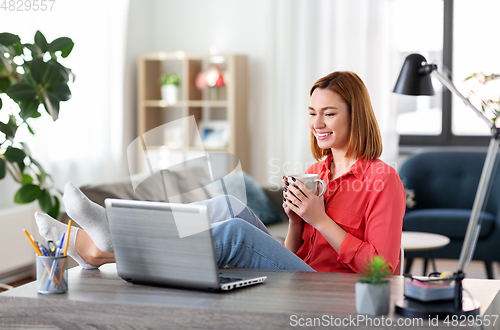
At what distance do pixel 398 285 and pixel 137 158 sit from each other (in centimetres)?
75

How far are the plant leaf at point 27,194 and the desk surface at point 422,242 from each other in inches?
68.8

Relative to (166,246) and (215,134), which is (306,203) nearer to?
(166,246)

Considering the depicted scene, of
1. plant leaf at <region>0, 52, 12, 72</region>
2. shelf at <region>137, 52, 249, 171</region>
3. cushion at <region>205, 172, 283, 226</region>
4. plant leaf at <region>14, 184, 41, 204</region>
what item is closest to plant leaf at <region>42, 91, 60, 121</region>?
plant leaf at <region>0, 52, 12, 72</region>

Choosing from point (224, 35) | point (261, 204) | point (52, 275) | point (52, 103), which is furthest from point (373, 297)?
point (224, 35)

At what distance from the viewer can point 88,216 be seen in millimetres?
1510

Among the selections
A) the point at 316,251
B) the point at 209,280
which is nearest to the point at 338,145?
the point at 316,251

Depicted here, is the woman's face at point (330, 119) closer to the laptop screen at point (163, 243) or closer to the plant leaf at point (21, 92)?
the laptop screen at point (163, 243)

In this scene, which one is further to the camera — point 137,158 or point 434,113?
point 434,113

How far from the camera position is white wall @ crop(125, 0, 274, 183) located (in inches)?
196

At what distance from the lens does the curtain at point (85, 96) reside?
3762 mm

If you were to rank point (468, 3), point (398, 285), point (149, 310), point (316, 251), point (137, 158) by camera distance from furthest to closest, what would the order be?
point (468, 3) < point (316, 251) < point (137, 158) < point (398, 285) < point (149, 310)

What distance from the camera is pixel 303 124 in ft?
15.8

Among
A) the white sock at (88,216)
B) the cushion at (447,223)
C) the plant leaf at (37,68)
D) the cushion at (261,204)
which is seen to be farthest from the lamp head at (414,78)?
the cushion at (447,223)

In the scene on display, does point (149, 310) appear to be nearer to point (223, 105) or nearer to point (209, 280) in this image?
point (209, 280)
